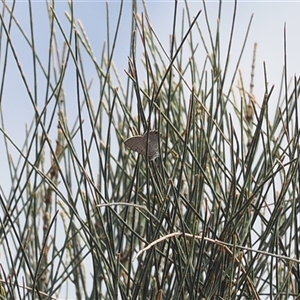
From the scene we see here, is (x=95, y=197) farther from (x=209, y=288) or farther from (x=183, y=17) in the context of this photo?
(x=183, y=17)

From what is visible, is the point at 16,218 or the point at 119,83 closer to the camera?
the point at 16,218

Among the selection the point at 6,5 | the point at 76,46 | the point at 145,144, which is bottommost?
the point at 145,144

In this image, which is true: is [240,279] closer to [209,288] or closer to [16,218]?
[209,288]

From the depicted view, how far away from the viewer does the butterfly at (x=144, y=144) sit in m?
0.72

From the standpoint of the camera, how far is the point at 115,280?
704 mm

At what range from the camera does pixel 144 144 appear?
2.41ft

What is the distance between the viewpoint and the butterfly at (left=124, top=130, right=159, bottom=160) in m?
0.72

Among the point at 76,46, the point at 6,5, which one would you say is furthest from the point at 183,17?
the point at 76,46

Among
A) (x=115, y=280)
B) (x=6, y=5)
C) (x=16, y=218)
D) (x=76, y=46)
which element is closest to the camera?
(x=115, y=280)

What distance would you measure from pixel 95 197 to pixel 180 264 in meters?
0.11

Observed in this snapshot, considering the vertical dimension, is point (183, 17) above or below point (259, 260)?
above

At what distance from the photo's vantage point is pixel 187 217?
0.84m

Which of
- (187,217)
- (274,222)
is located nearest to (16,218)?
(187,217)

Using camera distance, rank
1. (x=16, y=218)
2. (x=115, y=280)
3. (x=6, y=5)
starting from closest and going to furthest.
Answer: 1. (x=115, y=280)
2. (x=16, y=218)
3. (x=6, y=5)
